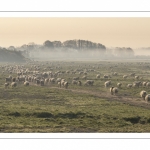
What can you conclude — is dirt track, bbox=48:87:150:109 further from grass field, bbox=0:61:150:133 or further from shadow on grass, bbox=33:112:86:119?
shadow on grass, bbox=33:112:86:119

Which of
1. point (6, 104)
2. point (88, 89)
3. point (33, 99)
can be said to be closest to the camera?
point (6, 104)

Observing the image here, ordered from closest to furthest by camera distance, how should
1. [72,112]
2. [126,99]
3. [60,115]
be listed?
[60,115], [72,112], [126,99]

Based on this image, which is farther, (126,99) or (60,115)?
(126,99)

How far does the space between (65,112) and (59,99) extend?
24.2ft

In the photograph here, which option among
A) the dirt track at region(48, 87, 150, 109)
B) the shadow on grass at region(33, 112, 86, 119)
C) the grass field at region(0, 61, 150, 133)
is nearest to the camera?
the grass field at region(0, 61, 150, 133)

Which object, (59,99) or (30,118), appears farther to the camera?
(59,99)

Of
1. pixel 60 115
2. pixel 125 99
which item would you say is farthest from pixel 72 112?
pixel 125 99

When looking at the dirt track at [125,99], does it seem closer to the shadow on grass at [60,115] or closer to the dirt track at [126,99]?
the dirt track at [126,99]

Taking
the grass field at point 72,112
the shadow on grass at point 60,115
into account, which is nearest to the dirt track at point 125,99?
the grass field at point 72,112

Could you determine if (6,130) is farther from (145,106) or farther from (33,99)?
(145,106)

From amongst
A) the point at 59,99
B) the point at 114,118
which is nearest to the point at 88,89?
the point at 59,99

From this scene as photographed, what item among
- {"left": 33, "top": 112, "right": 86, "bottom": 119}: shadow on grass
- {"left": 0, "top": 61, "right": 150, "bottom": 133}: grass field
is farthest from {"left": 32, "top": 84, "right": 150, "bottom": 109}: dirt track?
{"left": 33, "top": 112, "right": 86, "bottom": 119}: shadow on grass

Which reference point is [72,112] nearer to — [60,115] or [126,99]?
[60,115]

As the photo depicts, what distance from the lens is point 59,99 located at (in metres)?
34.3
